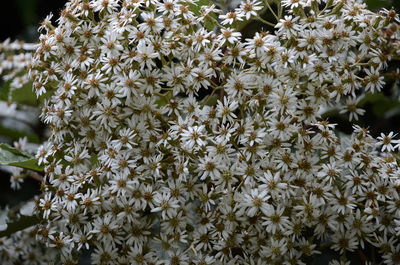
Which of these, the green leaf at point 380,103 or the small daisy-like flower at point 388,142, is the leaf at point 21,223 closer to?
the small daisy-like flower at point 388,142

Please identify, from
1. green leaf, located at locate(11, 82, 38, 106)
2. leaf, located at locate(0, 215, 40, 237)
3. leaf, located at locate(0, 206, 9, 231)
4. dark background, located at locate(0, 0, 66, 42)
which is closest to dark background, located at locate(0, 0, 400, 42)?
dark background, located at locate(0, 0, 66, 42)

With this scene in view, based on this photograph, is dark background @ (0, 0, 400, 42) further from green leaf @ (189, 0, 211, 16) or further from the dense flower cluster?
the dense flower cluster

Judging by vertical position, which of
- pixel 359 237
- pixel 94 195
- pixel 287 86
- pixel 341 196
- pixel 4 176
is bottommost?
pixel 4 176

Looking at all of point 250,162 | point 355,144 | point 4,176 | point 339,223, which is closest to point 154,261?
point 250,162

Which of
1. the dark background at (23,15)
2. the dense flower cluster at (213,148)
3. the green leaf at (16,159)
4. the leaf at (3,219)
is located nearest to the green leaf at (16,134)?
the leaf at (3,219)

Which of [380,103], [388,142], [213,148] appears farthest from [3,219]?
[380,103]

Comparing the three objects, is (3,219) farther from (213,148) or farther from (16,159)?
(213,148)

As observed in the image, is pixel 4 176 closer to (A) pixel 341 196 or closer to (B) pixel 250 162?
(B) pixel 250 162
